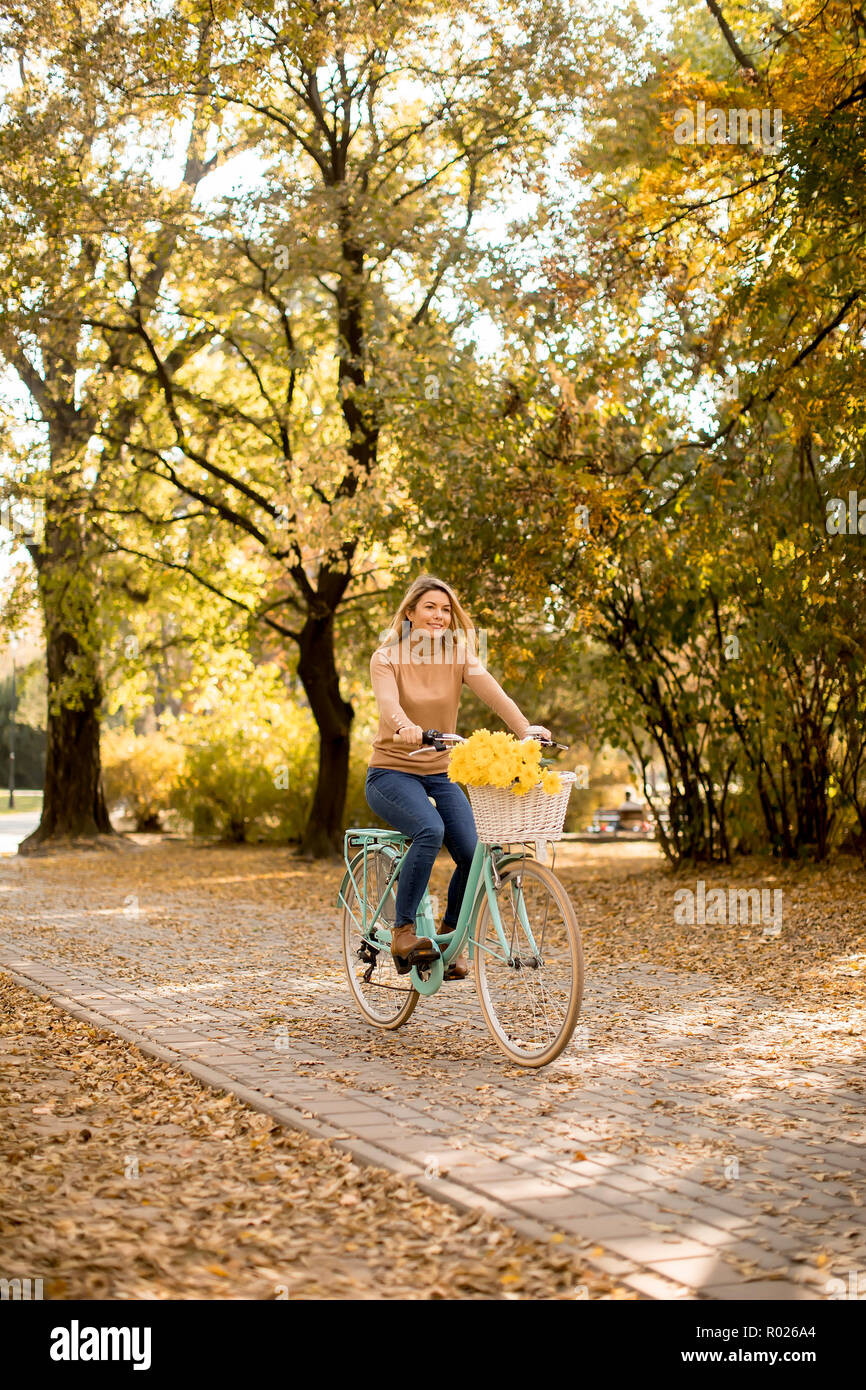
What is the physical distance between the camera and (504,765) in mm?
5562

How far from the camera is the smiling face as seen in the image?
6.32 meters

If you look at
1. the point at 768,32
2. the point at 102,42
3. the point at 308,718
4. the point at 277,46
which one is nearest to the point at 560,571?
the point at 768,32

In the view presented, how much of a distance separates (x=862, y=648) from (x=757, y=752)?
2251mm

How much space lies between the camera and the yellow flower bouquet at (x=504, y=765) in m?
5.54

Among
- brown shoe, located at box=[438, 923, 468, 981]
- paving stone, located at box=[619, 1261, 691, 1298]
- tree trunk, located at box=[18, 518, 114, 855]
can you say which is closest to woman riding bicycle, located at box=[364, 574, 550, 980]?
brown shoe, located at box=[438, 923, 468, 981]

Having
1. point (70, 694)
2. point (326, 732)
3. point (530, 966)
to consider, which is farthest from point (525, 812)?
point (70, 694)

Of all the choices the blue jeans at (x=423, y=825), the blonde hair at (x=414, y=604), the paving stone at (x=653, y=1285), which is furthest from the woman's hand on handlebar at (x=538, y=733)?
the paving stone at (x=653, y=1285)

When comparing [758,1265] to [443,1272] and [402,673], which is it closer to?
[443,1272]

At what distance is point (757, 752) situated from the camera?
1334cm

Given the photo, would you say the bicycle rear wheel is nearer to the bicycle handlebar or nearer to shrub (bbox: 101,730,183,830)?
the bicycle handlebar

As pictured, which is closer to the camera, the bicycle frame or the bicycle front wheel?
the bicycle front wheel

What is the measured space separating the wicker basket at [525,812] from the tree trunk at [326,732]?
13.4 metres

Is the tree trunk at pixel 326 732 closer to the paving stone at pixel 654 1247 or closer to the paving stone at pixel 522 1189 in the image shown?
the paving stone at pixel 522 1189

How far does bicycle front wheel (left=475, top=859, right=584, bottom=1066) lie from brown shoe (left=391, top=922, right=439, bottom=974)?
0.25m
